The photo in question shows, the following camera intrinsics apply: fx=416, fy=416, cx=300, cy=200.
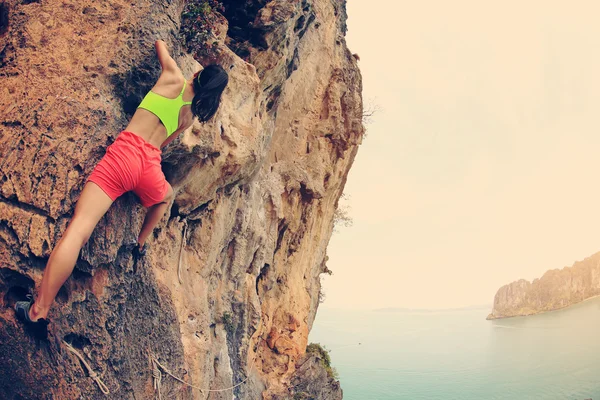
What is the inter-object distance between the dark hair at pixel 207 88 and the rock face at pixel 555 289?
81.5 m

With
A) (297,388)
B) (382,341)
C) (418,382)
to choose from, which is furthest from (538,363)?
(297,388)

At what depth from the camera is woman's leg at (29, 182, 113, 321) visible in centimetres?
279

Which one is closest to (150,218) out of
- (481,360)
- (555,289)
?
(481,360)

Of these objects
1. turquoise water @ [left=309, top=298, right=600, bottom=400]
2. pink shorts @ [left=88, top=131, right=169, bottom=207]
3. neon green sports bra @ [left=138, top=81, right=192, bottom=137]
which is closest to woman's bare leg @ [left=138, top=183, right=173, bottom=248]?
pink shorts @ [left=88, top=131, right=169, bottom=207]

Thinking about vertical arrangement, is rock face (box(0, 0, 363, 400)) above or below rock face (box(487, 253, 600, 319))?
below

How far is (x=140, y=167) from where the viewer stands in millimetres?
3221

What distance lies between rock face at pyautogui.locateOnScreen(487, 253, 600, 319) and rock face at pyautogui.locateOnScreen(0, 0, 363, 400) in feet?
251

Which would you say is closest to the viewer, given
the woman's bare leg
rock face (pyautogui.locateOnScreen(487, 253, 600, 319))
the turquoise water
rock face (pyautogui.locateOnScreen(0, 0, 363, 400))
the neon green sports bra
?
rock face (pyautogui.locateOnScreen(0, 0, 363, 400))

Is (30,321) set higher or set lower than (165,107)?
lower

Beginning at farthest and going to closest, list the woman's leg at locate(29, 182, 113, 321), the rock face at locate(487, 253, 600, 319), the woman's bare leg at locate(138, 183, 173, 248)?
1. the rock face at locate(487, 253, 600, 319)
2. the woman's bare leg at locate(138, 183, 173, 248)
3. the woman's leg at locate(29, 182, 113, 321)

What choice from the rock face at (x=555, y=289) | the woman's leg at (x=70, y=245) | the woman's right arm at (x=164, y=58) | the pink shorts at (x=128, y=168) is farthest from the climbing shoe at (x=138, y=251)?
the rock face at (x=555, y=289)

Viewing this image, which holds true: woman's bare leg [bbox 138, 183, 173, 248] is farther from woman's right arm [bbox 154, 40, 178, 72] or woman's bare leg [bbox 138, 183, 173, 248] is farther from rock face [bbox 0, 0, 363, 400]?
woman's right arm [bbox 154, 40, 178, 72]

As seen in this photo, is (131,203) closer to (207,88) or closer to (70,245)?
(70,245)

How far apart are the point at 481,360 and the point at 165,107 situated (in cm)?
6636
